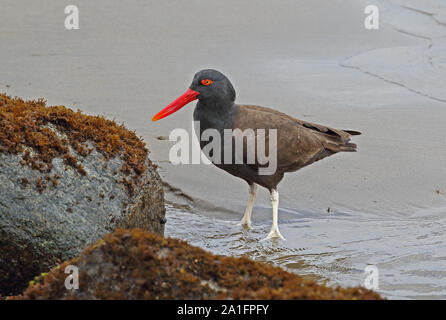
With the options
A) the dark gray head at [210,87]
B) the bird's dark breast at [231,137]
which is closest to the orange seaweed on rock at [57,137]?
the bird's dark breast at [231,137]

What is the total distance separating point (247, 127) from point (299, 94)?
3.48 m

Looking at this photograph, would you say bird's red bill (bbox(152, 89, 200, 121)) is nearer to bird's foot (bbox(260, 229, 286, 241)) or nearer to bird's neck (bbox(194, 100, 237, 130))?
bird's neck (bbox(194, 100, 237, 130))

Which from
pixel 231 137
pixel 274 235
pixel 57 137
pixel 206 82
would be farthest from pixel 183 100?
pixel 57 137

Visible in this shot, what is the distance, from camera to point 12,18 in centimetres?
1126

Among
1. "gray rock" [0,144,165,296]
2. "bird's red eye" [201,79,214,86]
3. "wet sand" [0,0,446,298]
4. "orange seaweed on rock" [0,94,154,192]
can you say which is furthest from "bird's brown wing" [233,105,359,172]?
"gray rock" [0,144,165,296]

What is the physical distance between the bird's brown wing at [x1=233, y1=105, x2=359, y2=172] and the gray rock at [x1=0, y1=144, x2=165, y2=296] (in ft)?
5.36

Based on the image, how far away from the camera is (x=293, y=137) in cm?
604

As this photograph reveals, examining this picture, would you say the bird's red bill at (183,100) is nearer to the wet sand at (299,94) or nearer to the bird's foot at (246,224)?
the wet sand at (299,94)

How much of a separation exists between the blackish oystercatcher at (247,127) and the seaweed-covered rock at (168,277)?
108 inches

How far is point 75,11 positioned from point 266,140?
6.95m

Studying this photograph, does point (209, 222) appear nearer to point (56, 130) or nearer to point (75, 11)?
point (56, 130)

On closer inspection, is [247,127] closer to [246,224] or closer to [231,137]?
[231,137]

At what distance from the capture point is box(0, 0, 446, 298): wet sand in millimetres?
5578

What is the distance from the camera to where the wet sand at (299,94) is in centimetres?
558
